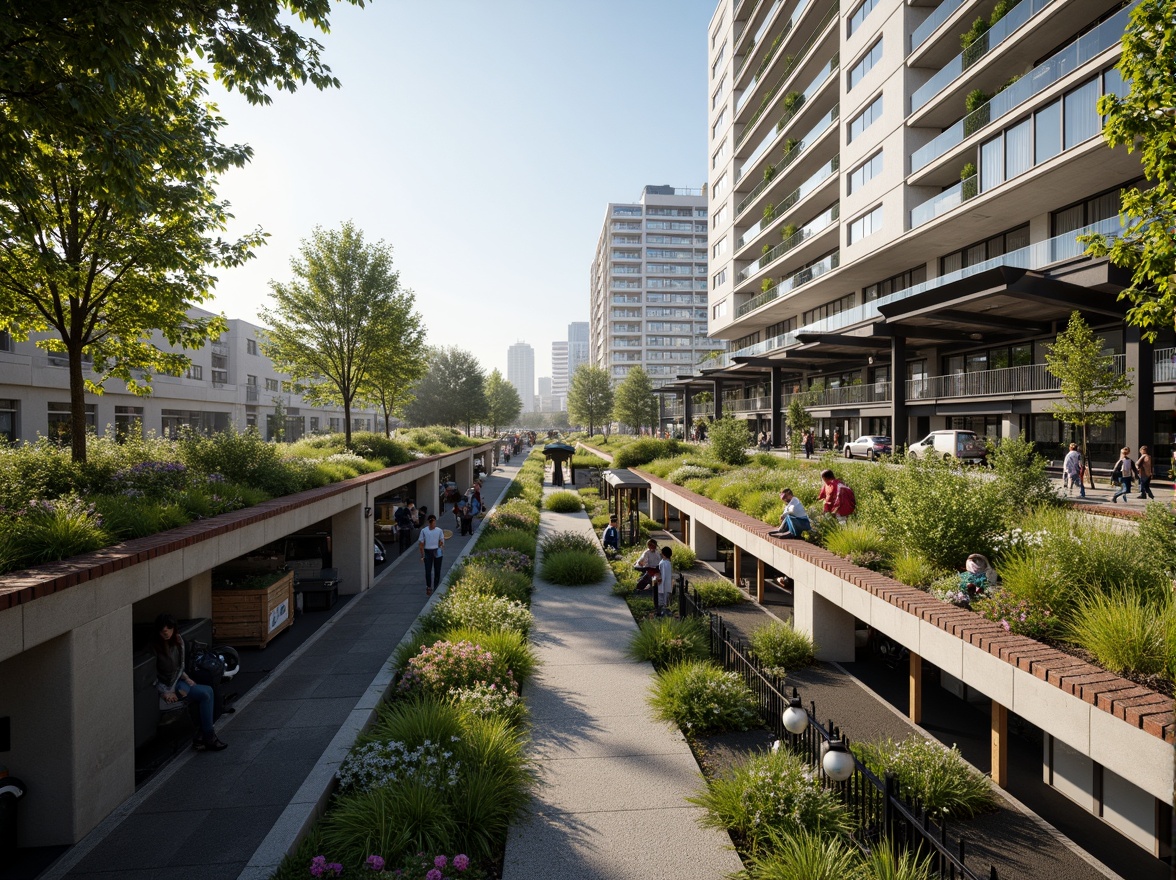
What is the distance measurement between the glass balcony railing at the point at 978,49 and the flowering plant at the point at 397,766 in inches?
1225

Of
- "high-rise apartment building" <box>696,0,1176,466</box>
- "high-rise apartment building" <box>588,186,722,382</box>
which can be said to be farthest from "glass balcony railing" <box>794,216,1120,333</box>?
"high-rise apartment building" <box>588,186,722,382</box>

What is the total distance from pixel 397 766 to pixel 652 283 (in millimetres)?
121290

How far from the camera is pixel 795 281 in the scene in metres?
40.4

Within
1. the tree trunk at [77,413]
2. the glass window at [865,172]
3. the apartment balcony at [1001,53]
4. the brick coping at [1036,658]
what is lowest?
the brick coping at [1036,658]

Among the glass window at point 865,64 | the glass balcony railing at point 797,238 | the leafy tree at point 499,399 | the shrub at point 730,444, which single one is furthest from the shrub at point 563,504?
the leafy tree at point 499,399

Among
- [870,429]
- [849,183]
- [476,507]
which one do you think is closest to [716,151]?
[849,183]

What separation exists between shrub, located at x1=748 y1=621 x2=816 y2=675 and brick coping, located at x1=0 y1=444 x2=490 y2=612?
8.74 m

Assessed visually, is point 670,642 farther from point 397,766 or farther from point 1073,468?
point 1073,468

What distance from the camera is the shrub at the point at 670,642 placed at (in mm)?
9477

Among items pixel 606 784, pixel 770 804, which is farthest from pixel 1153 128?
pixel 606 784

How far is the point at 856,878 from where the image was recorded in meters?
4.39

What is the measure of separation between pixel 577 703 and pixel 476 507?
1614 centimetres

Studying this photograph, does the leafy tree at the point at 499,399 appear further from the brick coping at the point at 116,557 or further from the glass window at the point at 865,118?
the brick coping at the point at 116,557

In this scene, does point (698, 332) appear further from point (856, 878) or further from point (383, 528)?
point (856, 878)
